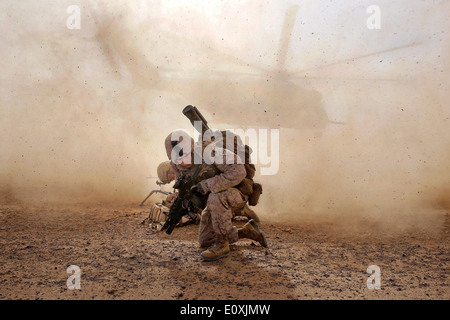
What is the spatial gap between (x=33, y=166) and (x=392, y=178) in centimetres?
1035

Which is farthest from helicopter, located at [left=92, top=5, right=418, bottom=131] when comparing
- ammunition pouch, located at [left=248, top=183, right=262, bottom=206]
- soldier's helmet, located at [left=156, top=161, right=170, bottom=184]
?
ammunition pouch, located at [left=248, top=183, right=262, bottom=206]

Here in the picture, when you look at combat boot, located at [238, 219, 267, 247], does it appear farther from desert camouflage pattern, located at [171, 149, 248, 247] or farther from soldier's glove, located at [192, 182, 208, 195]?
soldier's glove, located at [192, 182, 208, 195]

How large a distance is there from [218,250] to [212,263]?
0.61 ft

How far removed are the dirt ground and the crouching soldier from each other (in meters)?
0.22

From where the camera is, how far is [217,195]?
3.95 metres

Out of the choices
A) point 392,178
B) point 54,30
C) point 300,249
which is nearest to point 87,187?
point 54,30

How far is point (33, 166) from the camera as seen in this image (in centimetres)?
973

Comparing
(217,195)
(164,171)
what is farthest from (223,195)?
(164,171)

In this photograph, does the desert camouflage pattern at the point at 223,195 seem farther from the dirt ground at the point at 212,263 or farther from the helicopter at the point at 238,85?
the helicopter at the point at 238,85

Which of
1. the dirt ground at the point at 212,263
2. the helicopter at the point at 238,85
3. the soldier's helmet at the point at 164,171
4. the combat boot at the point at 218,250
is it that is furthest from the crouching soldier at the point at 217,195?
the helicopter at the point at 238,85

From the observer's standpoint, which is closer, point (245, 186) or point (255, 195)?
point (245, 186)

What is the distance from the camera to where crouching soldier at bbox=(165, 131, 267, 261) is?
3.87 metres

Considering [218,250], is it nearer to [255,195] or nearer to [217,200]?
[217,200]
